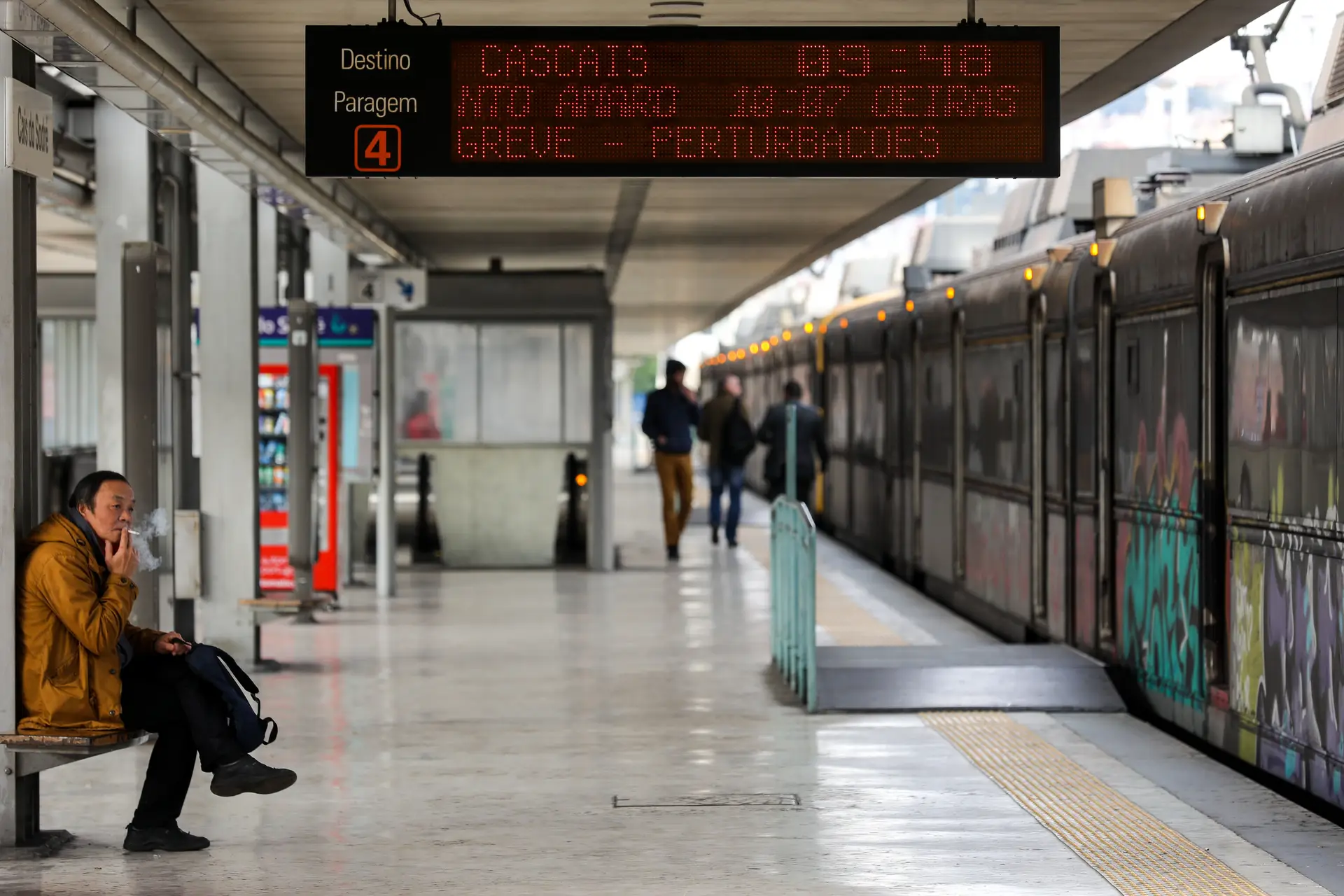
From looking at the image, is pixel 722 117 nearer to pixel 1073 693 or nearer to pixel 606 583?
pixel 1073 693

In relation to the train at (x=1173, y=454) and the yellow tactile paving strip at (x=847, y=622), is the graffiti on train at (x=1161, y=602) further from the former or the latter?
the yellow tactile paving strip at (x=847, y=622)

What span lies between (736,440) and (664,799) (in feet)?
43.1

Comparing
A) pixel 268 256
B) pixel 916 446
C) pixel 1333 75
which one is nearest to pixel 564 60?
pixel 1333 75

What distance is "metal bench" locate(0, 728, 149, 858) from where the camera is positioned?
6.56 m

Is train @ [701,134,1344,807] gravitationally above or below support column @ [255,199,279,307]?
below

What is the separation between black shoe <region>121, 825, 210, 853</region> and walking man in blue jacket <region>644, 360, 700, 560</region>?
12127mm

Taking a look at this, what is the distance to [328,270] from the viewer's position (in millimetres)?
16812

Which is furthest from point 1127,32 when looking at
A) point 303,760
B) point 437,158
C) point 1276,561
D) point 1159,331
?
point 303,760

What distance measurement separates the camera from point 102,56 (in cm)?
671

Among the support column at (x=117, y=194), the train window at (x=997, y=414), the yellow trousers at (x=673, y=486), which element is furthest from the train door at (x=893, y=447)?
the support column at (x=117, y=194)

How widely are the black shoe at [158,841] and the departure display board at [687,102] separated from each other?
2368 mm

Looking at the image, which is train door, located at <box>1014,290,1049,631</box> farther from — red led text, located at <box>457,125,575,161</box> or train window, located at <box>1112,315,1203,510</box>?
red led text, located at <box>457,125,575,161</box>

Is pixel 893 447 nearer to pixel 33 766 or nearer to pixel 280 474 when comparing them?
pixel 280 474

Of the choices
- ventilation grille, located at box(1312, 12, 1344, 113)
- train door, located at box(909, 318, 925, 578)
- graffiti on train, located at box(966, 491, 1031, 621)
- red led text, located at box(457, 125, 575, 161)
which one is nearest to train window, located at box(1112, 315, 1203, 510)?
ventilation grille, located at box(1312, 12, 1344, 113)
